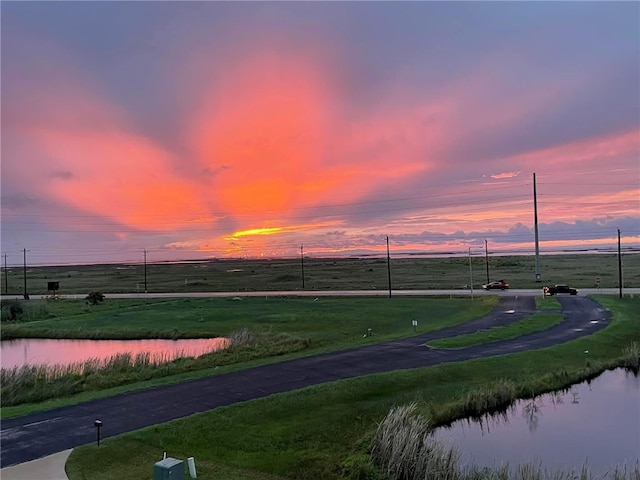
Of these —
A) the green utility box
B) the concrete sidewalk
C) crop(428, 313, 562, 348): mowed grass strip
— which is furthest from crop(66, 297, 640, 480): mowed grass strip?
crop(428, 313, 562, 348): mowed grass strip

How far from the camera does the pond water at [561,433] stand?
53.6 ft

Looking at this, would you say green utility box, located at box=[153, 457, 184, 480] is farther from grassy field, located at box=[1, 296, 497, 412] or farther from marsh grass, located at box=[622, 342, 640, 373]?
marsh grass, located at box=[622, 342, 640, 373]

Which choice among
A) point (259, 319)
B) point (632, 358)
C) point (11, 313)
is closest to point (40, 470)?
point (632, 358)

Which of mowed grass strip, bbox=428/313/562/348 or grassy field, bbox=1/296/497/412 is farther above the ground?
mowed grass strip, bbox=428/313/562/348

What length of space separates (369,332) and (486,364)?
12.3 metres

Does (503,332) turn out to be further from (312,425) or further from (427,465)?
(427,465)

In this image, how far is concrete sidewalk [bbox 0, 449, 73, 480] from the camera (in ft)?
40.4

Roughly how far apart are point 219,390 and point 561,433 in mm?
13549

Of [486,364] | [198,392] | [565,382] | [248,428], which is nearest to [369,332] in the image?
[486,364]

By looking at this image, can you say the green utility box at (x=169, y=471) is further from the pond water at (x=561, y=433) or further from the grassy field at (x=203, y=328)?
the grassy field at (x=203, y=328)

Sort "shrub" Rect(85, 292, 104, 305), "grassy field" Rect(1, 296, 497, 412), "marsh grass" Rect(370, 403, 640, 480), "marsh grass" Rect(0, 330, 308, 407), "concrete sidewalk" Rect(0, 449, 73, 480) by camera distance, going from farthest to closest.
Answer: "shrub" Rect(85, 292, 104, 305) < "grassy field" Rect(1, 296, 497, 412) < "marsh grass" Rect(0, 330, 308, 407) < "marsh grass" Rect(370, 403, 640, 480) < "concrete sidewalk" Rect(0, 449, 73, 480)

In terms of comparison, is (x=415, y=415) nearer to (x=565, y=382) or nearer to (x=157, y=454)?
(x=157, y=454)

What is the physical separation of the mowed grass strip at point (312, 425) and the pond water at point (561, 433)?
1146 mm

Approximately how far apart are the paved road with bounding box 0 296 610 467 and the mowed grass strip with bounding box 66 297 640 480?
1.19 m
